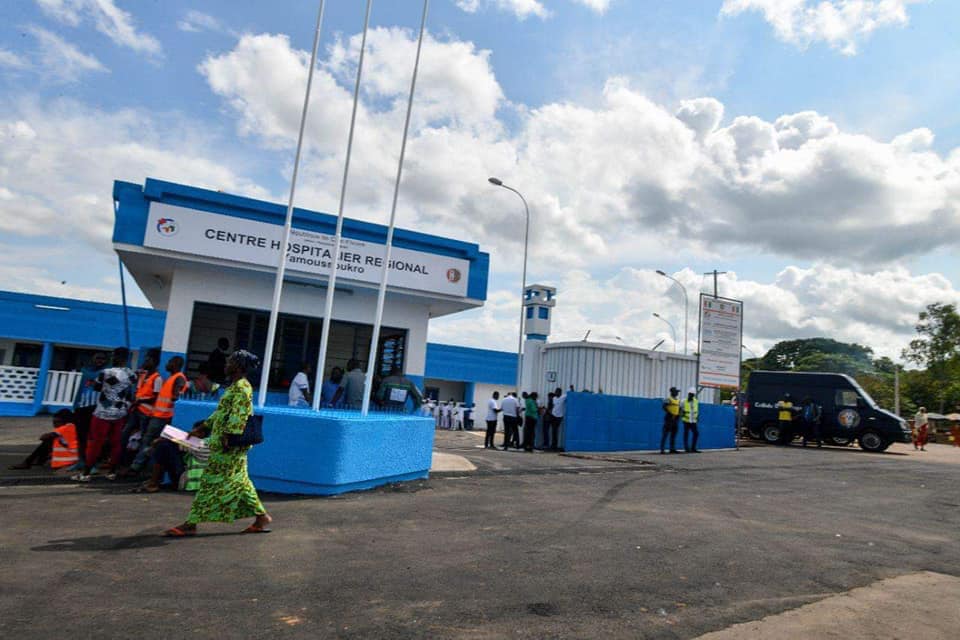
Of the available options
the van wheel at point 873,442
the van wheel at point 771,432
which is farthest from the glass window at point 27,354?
the van wheel at point 873,442

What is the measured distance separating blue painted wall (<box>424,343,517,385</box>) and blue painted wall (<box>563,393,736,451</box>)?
2007 cm

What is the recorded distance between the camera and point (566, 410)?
17.3 metres

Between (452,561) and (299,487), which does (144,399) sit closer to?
(299,487)

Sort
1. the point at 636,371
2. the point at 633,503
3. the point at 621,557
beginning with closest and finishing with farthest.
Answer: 1. the point at 621,557
2. the point at 633,503
3. the point at 636,371

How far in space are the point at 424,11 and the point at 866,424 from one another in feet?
66.0

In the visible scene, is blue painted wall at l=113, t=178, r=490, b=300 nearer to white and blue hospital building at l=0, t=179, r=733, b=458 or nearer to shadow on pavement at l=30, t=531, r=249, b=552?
white and blue hospital building at l=0, t=179, r=733, b=458

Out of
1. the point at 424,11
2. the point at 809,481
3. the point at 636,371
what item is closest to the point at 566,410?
the point at 636,371

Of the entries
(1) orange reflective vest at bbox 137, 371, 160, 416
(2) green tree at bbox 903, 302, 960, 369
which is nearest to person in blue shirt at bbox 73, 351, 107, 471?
(1) orange reflective vest at bbox 137, 371, 160, 416

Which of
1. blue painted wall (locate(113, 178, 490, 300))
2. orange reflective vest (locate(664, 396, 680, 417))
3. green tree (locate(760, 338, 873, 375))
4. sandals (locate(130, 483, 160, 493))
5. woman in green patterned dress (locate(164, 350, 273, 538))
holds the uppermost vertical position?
green tree (locate(760, 338, 873, 375))

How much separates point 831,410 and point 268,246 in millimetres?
19785

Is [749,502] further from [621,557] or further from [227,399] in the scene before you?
[227,399]

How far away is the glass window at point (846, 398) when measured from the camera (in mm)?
22094

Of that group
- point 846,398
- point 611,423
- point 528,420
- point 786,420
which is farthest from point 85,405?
point 846,398

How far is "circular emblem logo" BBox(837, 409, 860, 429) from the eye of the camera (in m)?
21.8
